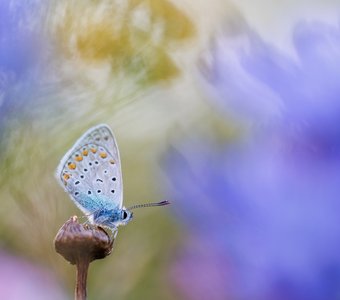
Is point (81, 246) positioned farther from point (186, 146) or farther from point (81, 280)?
point (186, 146)

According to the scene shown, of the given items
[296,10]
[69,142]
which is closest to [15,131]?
[69,142]

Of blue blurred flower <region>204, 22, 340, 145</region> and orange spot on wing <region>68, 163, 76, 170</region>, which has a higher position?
blue blurred flower <region>204, 22, 340, 145</region>

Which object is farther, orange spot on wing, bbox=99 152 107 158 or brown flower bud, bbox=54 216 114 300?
orange spot on wing, bbox=99 152 107 158

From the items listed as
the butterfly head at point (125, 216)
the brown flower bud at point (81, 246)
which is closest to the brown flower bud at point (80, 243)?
the brown flower bud at point (81, 246)

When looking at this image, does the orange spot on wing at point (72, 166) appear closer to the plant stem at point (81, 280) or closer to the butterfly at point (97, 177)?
the butterfly at point (97, 177)

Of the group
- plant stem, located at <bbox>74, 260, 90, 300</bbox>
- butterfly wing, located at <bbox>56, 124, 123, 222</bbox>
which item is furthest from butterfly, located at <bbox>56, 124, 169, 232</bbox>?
plant stem, located at <bbox>74, 260, 90, 300</bbox>

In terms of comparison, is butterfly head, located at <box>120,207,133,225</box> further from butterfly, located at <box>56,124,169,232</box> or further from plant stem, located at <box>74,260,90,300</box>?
plant stem, located at <box>74,260,90,300</box>

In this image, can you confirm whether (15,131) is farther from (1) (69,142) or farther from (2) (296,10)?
(2) (296,10)
